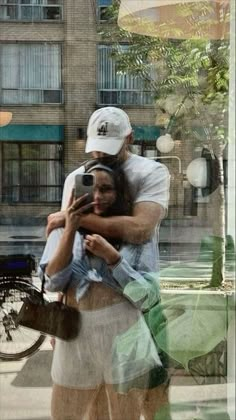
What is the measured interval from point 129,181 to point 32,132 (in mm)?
206

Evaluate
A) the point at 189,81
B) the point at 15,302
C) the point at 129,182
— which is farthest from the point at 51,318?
the point at 189,81

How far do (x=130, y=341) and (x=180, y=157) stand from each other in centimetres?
Result: 37

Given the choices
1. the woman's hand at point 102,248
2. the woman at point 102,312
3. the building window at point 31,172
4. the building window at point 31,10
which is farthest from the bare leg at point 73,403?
the building window at point 31,10

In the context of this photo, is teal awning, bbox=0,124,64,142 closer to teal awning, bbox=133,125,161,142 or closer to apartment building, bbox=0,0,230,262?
apartment building, bbox=0,0,230,262

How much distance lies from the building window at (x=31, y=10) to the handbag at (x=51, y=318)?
0.49 m

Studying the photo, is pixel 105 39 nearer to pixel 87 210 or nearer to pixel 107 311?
pixel 87 210

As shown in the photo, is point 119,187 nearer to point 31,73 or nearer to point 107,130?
point 107,130

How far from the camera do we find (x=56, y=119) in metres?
1.05

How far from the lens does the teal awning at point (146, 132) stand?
1.06m

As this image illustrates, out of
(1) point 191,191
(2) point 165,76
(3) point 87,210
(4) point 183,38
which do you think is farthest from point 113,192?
(4) point 183,38

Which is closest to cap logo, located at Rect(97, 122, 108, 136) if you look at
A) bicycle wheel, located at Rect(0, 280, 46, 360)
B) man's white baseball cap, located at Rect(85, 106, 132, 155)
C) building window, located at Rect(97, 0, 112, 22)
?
man's white baseball cap, located at Rect(85, 106, 132, 155)

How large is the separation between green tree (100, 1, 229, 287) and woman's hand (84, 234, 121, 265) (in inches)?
7.6

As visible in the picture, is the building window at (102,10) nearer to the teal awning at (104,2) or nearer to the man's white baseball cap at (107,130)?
the teal awning at (104,2)

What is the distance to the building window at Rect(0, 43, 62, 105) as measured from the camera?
105 cm
